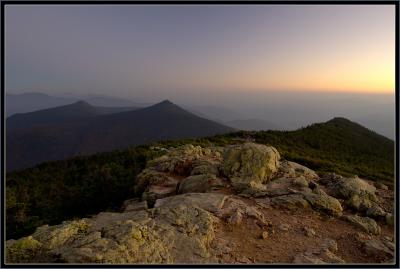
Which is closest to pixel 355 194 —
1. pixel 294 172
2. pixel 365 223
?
pixel 365 223

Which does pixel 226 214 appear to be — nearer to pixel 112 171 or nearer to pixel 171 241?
pixel 171 241

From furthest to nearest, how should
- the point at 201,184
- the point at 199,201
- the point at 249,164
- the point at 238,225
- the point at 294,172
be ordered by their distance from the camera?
the point at 294,172
the point at 249,164
the point at 201,184
the point at 199,201
the point at 238,225

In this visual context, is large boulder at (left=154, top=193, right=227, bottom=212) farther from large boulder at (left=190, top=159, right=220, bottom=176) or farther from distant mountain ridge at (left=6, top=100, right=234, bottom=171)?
distant mountain ridge at (left=6, top=100, right=234, bottom=171)

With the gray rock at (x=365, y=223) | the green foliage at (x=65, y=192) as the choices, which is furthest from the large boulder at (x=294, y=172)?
the green foliage at (x=65, y=192)

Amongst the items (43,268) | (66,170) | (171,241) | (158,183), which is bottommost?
(66,170)

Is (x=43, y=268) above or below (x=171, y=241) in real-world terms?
above

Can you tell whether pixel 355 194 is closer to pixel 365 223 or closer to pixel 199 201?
pixel 365 223

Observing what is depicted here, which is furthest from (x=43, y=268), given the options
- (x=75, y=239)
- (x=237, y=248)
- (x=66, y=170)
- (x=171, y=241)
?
(x=66, y=170)
